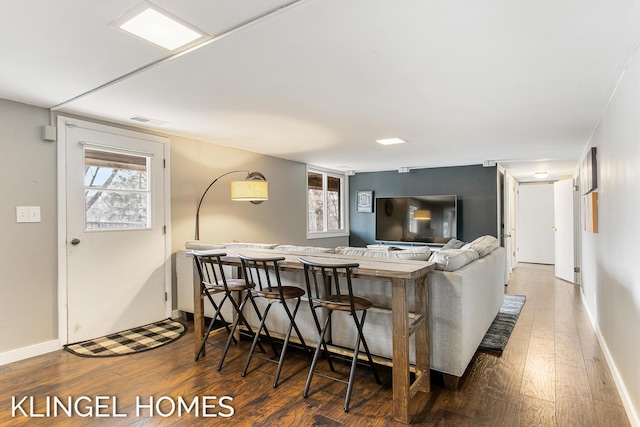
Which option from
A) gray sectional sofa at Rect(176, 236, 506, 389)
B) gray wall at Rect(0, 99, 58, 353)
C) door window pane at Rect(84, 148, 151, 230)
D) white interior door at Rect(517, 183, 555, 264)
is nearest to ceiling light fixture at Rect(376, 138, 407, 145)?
gray sectional sofa at Rect(176, 236, 506, 389)

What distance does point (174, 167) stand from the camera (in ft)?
13.3

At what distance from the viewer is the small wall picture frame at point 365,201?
731cm

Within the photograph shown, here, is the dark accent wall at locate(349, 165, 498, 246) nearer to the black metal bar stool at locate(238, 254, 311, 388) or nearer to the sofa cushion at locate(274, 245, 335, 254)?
the sofa cushion at locate(274, 245, 335, 254)

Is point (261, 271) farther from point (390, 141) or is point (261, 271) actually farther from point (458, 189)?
point (458, 189)

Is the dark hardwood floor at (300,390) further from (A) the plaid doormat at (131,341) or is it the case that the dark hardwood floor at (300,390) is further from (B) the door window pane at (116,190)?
(B) the door window pane at (116,190)

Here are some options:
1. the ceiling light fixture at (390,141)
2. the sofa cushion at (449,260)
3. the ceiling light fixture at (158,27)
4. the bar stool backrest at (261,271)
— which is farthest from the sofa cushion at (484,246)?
the ceiling light fixture at (158,27)

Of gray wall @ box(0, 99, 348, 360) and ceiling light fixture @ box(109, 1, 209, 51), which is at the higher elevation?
ceiling light fixture @ box(109, 1, 209, 51)

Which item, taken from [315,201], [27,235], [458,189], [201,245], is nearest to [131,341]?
[201,245]

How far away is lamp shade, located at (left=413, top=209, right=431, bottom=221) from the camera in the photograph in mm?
6492

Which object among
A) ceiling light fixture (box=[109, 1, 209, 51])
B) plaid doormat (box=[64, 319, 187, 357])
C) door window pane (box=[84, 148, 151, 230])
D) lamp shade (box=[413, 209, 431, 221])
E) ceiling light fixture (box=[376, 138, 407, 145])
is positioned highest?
ceiling light fixture (box=[109, 1, 209, 51])

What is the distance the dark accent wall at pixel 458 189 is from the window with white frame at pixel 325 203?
45cm

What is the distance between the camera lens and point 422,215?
6.55 m

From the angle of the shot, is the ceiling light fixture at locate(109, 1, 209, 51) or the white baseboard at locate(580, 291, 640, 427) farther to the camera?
the white baseboard at locate(580, 291, 640, 427)

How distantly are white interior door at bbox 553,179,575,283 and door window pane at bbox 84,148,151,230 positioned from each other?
259 inches
